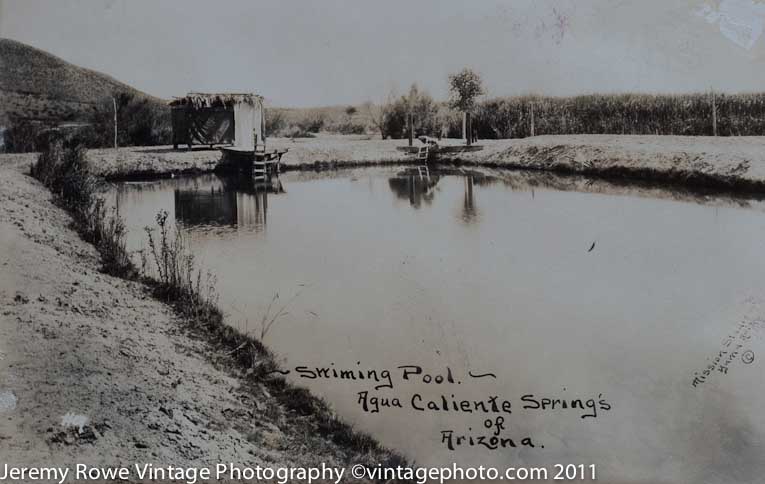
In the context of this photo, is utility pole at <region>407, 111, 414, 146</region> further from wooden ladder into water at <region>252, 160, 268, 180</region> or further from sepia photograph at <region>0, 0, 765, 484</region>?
wooden ladder into water at <region>252, 160, 268, 180</region>

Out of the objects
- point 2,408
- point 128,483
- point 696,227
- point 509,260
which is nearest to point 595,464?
point 509,260

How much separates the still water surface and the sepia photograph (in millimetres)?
13

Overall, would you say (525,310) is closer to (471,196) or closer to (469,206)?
(469,206)

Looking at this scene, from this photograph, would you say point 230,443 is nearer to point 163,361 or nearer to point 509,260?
point 163,361

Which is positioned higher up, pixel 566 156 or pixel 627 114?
pixel 627 114

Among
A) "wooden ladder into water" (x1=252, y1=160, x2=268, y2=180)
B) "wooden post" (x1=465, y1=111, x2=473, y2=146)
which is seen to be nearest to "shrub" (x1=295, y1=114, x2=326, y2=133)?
"wooden ladder into water" (x1=252, y1=160, x2=268, y2=180)

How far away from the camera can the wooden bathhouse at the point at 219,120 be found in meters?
3.39

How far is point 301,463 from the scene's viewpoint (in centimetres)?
248

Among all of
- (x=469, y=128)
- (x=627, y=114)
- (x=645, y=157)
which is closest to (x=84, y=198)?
(x=469, y=128)

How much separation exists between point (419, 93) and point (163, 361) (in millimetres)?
1986

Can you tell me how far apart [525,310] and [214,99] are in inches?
84.1

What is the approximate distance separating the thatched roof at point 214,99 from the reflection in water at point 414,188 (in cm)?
110

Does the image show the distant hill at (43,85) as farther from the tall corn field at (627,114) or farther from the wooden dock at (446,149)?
the tall corn field at (627,114)

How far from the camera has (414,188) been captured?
13.3 ft
